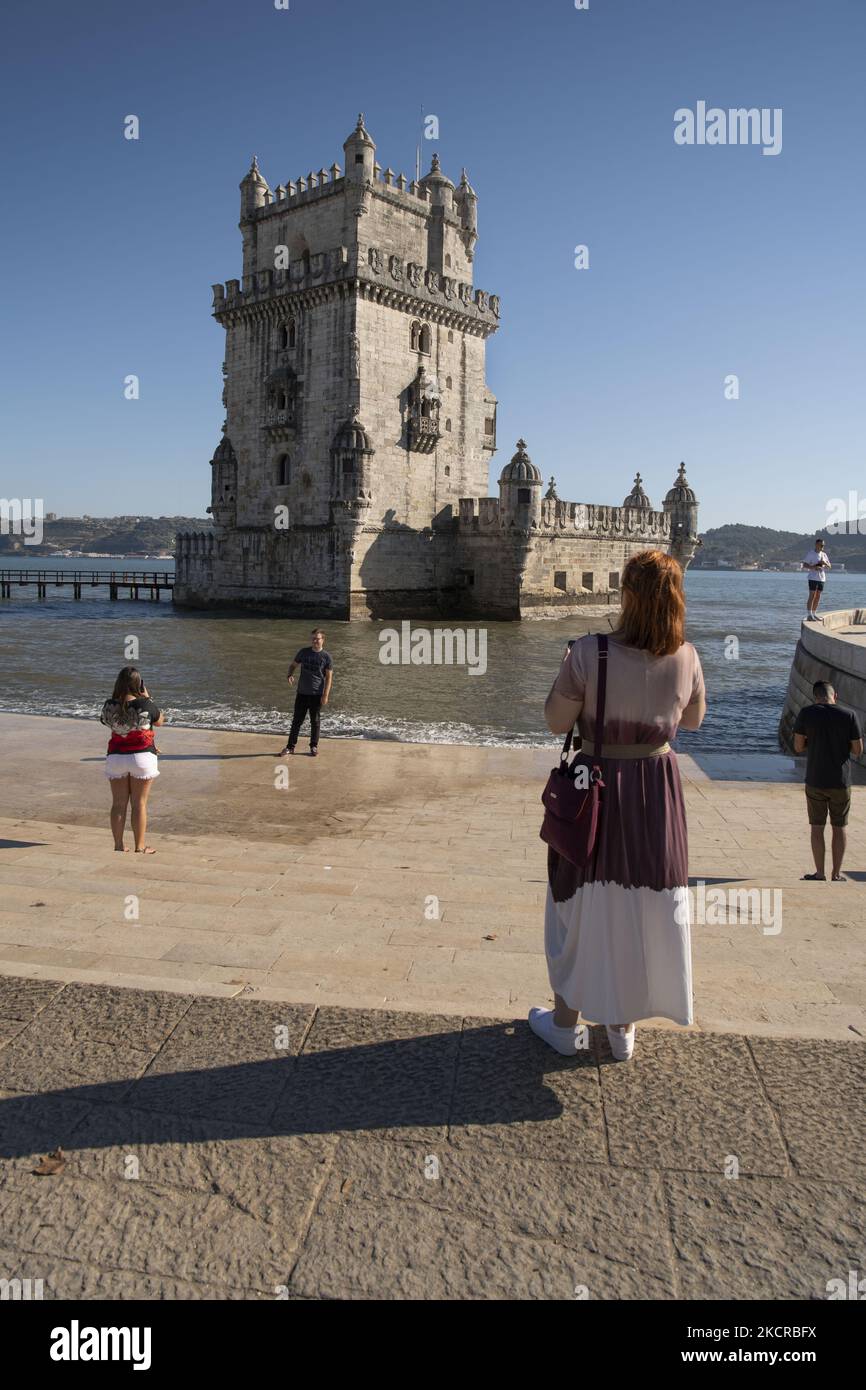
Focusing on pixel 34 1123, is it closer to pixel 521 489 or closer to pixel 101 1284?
pixel 101 1284

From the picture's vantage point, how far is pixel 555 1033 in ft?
12.3

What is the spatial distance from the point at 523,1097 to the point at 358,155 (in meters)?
46.6

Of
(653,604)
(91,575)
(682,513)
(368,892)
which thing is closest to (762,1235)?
(653,604)

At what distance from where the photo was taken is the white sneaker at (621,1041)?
12.1ft

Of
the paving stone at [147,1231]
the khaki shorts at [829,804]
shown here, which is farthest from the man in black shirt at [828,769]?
the paving stone at [147,1231]

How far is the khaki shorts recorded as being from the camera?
7711 mm

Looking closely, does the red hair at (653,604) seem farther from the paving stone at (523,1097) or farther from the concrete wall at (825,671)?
the concrete wall at (825,671)

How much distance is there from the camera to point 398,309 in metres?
44.0

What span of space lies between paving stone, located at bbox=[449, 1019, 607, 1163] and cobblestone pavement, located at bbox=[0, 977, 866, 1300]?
1 cm

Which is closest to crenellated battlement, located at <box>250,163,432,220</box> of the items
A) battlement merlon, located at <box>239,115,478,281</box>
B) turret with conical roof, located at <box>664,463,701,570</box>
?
battlement merlon, located at <box>239,115,478,281</box>

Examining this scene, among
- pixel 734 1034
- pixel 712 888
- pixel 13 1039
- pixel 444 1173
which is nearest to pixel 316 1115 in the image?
pixel 444 1173

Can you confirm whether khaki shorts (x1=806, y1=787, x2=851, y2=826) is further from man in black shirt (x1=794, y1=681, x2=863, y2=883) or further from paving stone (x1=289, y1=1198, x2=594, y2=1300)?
paving stone (x1=289, y1=1198, x2=594, y2=1300)

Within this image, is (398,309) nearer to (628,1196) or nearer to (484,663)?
(484,663)
